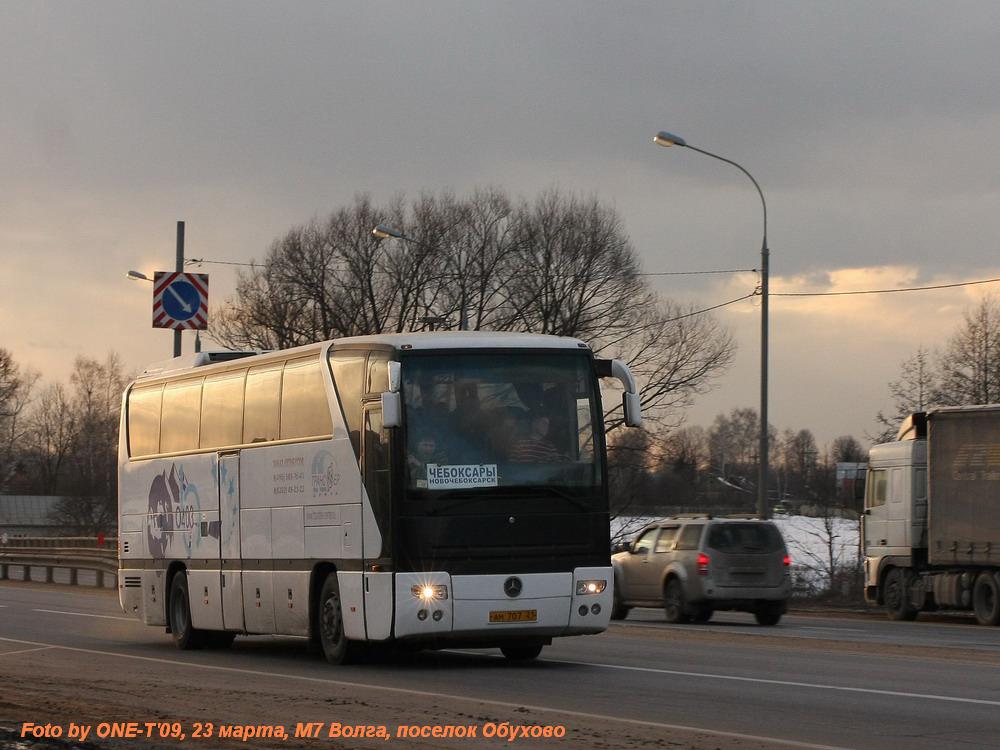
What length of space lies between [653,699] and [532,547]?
3.30 meters

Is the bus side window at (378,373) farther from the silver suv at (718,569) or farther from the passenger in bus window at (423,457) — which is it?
the silver suv at (718,569)

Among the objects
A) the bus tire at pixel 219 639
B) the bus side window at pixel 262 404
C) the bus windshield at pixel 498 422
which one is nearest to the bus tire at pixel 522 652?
the bus windshield at pixel 498 422

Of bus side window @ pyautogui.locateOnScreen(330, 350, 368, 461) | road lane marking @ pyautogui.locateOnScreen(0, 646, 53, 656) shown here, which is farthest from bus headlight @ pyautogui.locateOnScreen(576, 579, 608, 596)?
road lane marking @ pyautogui.locateOnScreen(0, 646, 53, 656)

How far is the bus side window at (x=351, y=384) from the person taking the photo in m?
16.8

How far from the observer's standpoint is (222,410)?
20.0m

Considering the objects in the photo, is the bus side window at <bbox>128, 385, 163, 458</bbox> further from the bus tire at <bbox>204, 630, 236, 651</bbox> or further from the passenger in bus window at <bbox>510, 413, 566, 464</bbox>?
the passenger in bus window at <bbox>510, 413, 566, 464</bbox>

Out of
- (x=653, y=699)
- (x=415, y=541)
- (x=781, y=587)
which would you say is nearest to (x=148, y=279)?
(x=781, y=587)

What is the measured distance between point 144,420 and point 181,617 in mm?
2968

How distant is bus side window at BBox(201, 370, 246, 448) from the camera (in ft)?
64.3

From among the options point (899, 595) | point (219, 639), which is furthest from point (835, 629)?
point (219, 639)

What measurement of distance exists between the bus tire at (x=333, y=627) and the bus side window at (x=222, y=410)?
282 cm

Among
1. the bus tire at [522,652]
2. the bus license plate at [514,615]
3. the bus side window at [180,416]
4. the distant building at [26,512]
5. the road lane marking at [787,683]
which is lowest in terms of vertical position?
the distant building at [26,512]

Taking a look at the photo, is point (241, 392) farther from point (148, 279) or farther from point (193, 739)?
point (148, 279)

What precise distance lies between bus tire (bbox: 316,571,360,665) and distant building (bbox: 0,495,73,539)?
9423 centimetres
